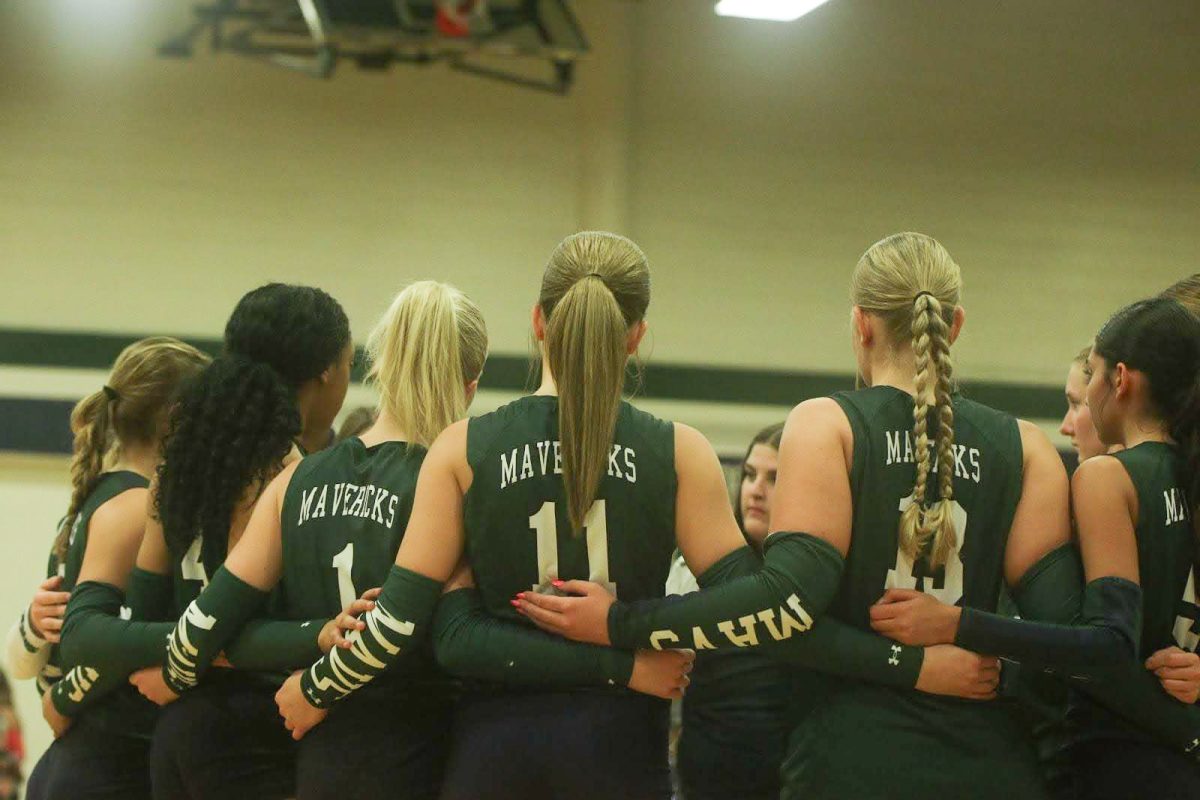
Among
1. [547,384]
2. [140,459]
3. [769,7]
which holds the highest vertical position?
[769,7]

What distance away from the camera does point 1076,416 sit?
3148 millimetres

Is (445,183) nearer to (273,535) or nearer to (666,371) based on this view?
(666,371)

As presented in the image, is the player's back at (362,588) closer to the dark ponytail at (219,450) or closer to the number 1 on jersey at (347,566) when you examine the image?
the number 1 on jersey at (347,566)

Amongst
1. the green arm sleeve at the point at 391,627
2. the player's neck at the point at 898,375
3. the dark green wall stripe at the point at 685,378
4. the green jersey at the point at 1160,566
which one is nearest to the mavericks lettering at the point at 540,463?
the green arm sleeve at the point at 391,627

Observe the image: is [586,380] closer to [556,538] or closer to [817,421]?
[556,538]

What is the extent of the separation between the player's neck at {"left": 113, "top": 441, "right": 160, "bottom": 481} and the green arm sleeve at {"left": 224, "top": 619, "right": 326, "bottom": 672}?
61 cm

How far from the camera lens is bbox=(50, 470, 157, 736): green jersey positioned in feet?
9.15

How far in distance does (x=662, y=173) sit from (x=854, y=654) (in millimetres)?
5611

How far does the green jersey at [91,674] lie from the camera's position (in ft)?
9.15

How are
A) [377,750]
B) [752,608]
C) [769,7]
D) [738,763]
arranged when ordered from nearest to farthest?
[752,608]
[377,750]
[738,763]
[769,7]

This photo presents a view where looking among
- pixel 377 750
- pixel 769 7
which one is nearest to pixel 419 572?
pixel 377 750

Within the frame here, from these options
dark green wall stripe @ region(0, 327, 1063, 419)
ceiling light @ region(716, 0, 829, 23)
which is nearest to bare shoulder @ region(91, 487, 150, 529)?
ceiling light @ region(716, 0, 829, 23)

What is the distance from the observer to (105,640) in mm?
2641

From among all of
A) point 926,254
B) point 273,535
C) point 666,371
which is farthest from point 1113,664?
point 666,371
